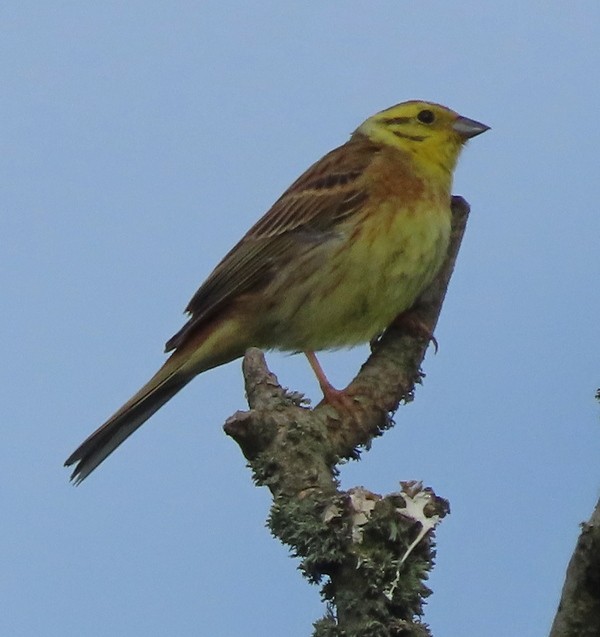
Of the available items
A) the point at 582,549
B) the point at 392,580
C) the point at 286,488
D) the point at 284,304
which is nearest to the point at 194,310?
the point at 284,304

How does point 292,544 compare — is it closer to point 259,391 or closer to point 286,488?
point 286,488

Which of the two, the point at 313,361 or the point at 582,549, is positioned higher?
the point at 313,361

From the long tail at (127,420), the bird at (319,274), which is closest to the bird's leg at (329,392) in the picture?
the bird at (319,274)

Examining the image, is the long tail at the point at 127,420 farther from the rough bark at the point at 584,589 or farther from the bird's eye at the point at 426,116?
the rough bark at the point at 584,589

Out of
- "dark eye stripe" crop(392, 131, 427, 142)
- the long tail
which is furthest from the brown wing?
"dark eye stripe" crop(392, 131, 427, 142)

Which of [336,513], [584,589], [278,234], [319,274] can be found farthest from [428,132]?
[584,589]

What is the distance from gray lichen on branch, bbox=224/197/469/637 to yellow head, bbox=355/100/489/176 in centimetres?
299

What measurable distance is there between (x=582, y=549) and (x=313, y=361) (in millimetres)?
3693

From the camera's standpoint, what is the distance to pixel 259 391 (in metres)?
3.61

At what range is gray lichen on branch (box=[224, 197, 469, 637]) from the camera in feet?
9.16

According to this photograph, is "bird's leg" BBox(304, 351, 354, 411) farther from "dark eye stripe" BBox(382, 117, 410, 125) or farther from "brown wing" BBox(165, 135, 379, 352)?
"dark eye stripe" BBox(382, 117, 410, 125)

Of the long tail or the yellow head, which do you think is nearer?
the long tail

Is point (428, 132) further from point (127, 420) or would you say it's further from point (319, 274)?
point (127, 420)

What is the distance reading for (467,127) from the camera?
6.78m
